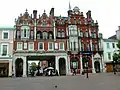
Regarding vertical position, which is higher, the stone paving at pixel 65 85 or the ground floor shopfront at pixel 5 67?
the ground floor shopfront at pixel 5 67

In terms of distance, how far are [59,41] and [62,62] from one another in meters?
5.90

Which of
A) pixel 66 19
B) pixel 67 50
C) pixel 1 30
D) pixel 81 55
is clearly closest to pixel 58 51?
pixel 67 50

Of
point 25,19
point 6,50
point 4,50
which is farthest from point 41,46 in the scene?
point 4,50

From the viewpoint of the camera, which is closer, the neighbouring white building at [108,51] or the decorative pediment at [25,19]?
the decorative pediment at [25,19]

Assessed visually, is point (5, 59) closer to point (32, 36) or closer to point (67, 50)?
point (32, 36)

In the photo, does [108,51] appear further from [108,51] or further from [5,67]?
[5,67]

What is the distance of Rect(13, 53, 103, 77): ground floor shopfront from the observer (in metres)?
47.7

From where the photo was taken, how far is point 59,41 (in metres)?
50.4

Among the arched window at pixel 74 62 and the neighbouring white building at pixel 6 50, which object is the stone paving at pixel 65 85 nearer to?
the neighbouring white building at pixel 6 50

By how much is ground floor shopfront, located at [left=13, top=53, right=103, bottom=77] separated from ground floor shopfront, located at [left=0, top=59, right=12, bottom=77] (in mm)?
2058

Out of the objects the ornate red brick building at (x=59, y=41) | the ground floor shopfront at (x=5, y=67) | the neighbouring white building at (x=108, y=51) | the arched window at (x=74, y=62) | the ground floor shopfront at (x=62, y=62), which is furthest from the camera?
the neighbouring white building at (x=108, y=51)

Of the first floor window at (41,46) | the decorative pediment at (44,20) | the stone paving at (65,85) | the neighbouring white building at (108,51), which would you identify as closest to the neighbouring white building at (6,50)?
the first floor window at (41,46)

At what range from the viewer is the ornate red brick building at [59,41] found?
48.9 m

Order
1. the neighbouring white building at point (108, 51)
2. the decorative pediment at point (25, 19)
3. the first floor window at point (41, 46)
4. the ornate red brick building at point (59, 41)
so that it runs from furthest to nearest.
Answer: the neighbouring white building at point (108, 51) → the decorative pediment at point (25, 19) → the first floor window at point (41, 46) → the ornate red brick building at point (59, 41)
